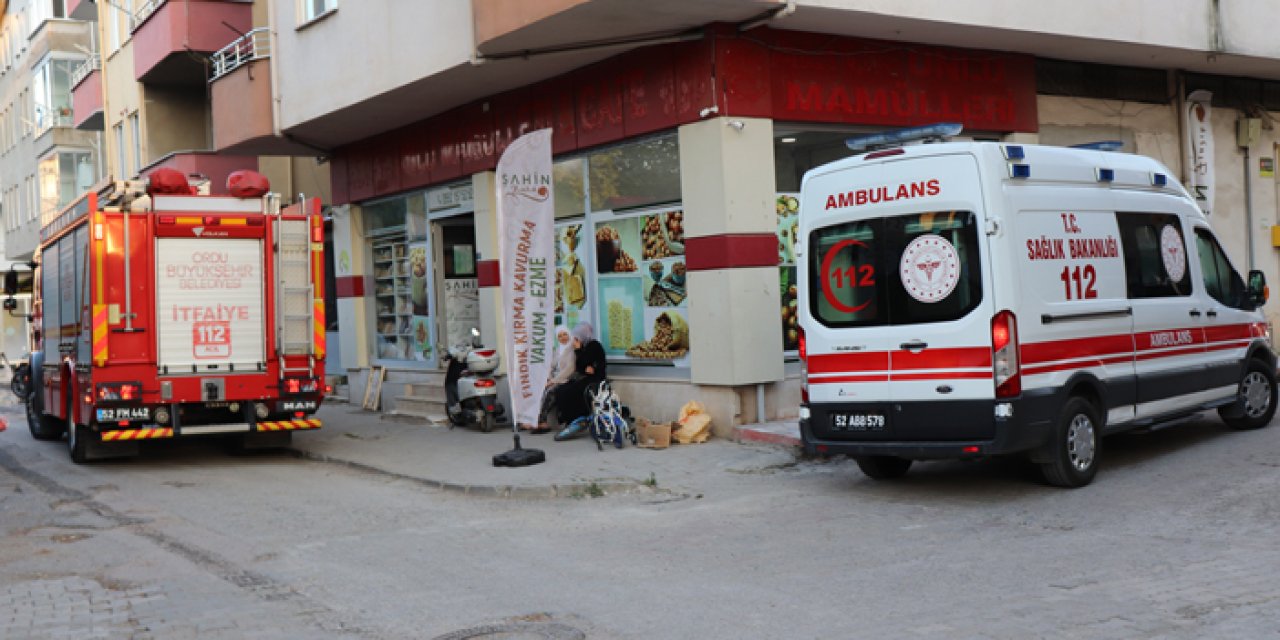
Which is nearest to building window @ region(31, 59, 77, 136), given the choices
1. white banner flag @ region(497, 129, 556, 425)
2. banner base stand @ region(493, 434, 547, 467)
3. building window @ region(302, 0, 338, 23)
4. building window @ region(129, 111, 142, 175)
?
building window @ region(129, 111, 142, 175)

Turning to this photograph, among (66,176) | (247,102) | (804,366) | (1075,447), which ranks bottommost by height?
(1075,447)

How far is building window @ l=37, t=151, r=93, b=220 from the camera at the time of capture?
39.6 meters

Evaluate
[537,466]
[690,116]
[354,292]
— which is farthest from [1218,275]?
[354,292]

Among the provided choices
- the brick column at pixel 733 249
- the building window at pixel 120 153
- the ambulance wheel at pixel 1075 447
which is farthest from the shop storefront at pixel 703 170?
the building window at pixel 120 153

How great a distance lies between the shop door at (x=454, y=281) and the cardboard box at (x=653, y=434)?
666 centimetres

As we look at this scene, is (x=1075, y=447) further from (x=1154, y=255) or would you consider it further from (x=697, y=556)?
(x=697, y=556)

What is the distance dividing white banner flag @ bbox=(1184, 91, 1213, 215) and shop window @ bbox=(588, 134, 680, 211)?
8.83m

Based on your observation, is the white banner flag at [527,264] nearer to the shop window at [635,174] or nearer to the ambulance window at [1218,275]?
the shop window at [635,174]

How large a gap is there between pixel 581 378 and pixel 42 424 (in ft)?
27.0

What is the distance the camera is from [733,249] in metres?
12.7

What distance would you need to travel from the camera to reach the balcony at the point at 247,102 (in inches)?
739

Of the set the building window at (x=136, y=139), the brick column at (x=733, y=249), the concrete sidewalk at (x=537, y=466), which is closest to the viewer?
the concrete sidewalk at (x=537, y=466)

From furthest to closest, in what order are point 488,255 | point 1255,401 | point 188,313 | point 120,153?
point 120,153 < point 488,255 < point 188,313 < point 1255,401

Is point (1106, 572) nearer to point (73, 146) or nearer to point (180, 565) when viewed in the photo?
point (180, 565)
